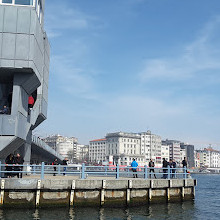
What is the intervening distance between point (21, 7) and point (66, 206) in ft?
51.3

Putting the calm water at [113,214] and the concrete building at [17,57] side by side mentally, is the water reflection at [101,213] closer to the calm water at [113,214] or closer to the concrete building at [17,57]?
the calm water at [113,214]

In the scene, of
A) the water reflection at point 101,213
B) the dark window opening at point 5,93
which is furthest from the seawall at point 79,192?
the dark window opening at point 5,93

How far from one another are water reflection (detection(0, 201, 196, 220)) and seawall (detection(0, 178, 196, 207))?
519 millimetres

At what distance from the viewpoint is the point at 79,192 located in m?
20.9

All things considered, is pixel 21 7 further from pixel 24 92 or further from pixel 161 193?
pixel 161 193

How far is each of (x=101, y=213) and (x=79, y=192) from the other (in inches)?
83.5

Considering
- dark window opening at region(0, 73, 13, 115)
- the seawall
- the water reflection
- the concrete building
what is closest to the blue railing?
the seawall

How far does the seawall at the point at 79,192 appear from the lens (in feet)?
64.6

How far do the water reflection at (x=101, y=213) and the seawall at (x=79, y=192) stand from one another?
519 millimetres

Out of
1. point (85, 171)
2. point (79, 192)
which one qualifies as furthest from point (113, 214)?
point (85, 171)

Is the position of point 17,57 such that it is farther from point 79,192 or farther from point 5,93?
point 79,192

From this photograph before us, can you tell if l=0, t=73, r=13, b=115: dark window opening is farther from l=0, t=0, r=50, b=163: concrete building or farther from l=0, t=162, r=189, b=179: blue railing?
l=0, t=162, r=189, b=179: blue railing

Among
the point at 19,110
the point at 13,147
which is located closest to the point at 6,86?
the point at 19,110

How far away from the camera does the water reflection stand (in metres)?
18.4
